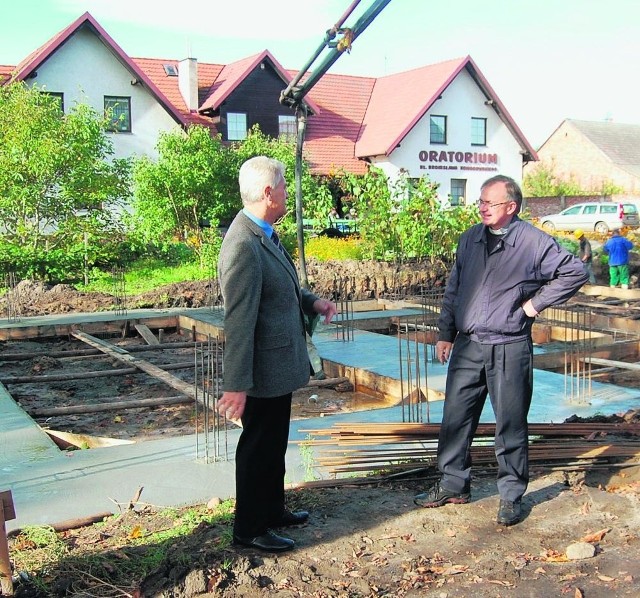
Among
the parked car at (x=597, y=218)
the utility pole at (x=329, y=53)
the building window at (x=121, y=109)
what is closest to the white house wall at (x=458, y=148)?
the parked car at (x=597, y=218)

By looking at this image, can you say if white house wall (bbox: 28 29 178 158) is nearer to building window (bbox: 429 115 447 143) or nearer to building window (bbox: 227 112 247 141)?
building window (bbox: 227 112 247 141)

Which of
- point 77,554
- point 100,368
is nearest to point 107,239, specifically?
point 100,368

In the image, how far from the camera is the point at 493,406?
387cm

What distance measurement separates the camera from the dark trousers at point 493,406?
379 centimetres

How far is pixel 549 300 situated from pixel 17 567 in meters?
2.73

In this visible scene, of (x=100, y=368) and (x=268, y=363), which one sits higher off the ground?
(x=268, y=363)

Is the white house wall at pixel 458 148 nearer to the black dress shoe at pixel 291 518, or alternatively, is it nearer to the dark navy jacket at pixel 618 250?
the dark navy jacket at pixel 618 250

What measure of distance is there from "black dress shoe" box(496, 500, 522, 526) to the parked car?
26.6 metres

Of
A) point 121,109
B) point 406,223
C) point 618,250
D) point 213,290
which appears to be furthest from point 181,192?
point 618,250

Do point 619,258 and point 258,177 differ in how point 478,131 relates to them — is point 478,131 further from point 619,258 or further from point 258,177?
point 258,177

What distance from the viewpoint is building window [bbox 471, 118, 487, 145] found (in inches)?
1185

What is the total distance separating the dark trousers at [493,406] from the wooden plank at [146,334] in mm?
7507

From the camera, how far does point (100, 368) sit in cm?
948

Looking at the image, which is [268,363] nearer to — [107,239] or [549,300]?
[549,300]
